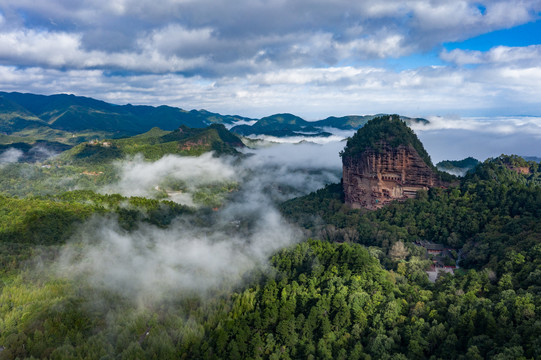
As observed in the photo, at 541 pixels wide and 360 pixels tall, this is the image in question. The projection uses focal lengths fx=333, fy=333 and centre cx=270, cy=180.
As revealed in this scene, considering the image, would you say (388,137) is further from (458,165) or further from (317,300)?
(458,165)

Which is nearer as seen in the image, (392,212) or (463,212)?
(463,212)

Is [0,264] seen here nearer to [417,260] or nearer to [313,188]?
[417,260]

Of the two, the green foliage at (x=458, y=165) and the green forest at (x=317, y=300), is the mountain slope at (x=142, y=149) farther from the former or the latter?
the green foliage at (x=458, y=165)

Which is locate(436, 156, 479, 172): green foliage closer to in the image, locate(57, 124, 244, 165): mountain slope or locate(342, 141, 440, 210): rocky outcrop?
locate(342, 141, 440, 210): rocky outcrop

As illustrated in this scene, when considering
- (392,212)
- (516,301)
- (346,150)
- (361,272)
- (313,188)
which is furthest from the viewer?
(313,188)

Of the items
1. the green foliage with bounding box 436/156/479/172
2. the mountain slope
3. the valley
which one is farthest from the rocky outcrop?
the mountain slope

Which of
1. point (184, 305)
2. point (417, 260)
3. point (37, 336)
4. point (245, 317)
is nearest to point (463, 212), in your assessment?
point (417, 260)
